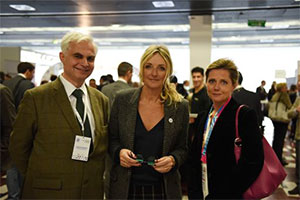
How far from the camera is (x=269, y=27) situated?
7.34 m

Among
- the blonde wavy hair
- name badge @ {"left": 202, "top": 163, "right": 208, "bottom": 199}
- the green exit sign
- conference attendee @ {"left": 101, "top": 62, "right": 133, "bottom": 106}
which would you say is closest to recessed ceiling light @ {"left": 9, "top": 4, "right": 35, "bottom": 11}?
conference attendee @ {"left": 101, "top": 62, "right": 133, "bottom": 106}

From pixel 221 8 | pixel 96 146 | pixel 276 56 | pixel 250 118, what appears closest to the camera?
pixel 250 118

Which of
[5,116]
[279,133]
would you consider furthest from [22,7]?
[279,133]

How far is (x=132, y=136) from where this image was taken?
5.49 ft

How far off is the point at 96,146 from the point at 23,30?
9.05m

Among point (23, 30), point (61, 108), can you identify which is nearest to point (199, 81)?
point (61, 108)

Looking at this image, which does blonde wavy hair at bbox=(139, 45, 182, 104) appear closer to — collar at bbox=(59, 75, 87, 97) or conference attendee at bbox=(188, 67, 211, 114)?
collar at bbox=(59, 75, 87, 97)

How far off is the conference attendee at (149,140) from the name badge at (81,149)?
0.18 m

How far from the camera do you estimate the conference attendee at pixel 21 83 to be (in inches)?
162

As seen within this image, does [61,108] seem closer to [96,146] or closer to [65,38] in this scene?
[96,146]

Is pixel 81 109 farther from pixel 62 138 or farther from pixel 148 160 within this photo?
pixel 148 160

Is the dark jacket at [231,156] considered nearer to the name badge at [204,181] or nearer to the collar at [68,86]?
the name badge at [204,181]

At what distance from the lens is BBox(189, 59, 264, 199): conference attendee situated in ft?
4.87

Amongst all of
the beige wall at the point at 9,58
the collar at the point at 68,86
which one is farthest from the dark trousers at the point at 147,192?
the beige wall at the point at 9,58
